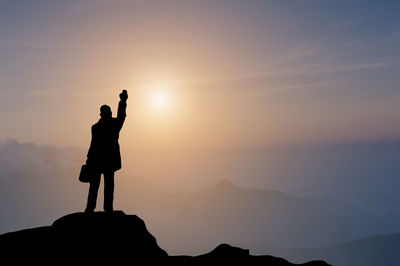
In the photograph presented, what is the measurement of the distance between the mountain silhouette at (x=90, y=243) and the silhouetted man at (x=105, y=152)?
100 centimetres

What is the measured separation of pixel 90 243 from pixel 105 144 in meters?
4.82

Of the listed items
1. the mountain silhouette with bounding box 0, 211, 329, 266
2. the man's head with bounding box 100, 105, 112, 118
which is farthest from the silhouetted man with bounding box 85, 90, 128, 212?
the mountain silhouette with bounding box 0, 211, 329, 266

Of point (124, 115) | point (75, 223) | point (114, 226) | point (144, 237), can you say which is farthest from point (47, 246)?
point (124, 115)

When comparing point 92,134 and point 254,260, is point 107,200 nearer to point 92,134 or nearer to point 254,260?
point 92,134

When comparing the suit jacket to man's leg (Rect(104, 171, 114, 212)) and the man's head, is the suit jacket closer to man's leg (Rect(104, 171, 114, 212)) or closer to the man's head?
the man's head

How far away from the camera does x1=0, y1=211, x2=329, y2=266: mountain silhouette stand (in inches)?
688

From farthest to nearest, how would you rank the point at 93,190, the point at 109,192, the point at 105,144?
the point at 105,144
the point at 109,192
the point at 93,190

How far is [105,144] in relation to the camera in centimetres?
1986

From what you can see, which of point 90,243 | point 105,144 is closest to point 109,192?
point 105,144

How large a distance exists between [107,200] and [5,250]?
4.99 metres

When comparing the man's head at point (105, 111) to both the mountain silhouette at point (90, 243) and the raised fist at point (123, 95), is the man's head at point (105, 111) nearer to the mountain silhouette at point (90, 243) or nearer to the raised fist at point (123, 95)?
the raised fist at point (123, 95)

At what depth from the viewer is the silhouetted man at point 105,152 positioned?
19625 millimetres

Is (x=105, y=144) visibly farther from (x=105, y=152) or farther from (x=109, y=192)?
(x=109, y=192)

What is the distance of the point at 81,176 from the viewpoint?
19.7 metres
